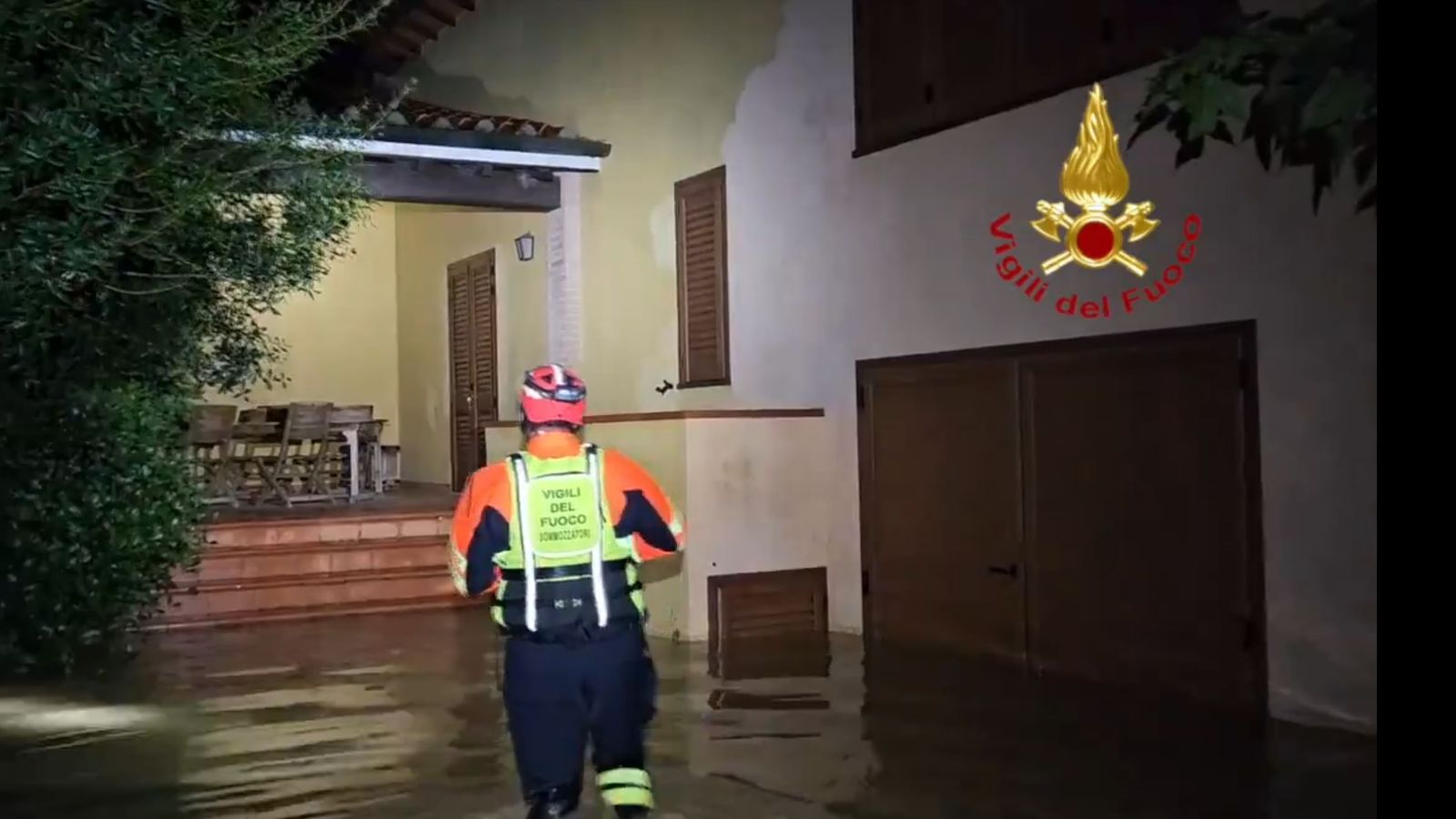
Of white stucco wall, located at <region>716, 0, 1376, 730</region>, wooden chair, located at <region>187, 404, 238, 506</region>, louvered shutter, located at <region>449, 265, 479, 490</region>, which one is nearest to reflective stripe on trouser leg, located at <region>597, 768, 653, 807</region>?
white stucco wall, located at <region>716, 0, 1376, 730</region>

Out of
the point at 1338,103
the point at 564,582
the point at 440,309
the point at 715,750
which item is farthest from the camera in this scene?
the point at 440,309

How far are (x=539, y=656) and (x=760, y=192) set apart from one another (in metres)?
5.36

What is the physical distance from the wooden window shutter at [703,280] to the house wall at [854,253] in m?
0.11

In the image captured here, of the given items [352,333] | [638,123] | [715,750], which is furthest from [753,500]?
[352,333]

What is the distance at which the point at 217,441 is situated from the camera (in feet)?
33.1

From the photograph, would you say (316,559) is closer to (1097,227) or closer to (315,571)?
(315,571)

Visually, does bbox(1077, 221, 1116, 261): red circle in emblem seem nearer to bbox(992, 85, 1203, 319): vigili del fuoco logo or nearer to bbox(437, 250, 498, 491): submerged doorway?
bbox(992, 85, 1203, 319): vigili del fuoco logo

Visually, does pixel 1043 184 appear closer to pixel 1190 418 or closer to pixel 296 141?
pixel 1190 418

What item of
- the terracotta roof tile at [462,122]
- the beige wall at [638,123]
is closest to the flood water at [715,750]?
the beige wall at [638,123]

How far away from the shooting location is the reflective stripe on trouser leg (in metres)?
3.42

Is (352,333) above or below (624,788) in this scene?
above

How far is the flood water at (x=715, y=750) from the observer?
435 centimetres

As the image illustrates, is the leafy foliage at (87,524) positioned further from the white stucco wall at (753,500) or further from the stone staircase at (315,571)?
the white stucco wall at (753,500)

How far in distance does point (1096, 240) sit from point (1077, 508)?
3.90 feet
